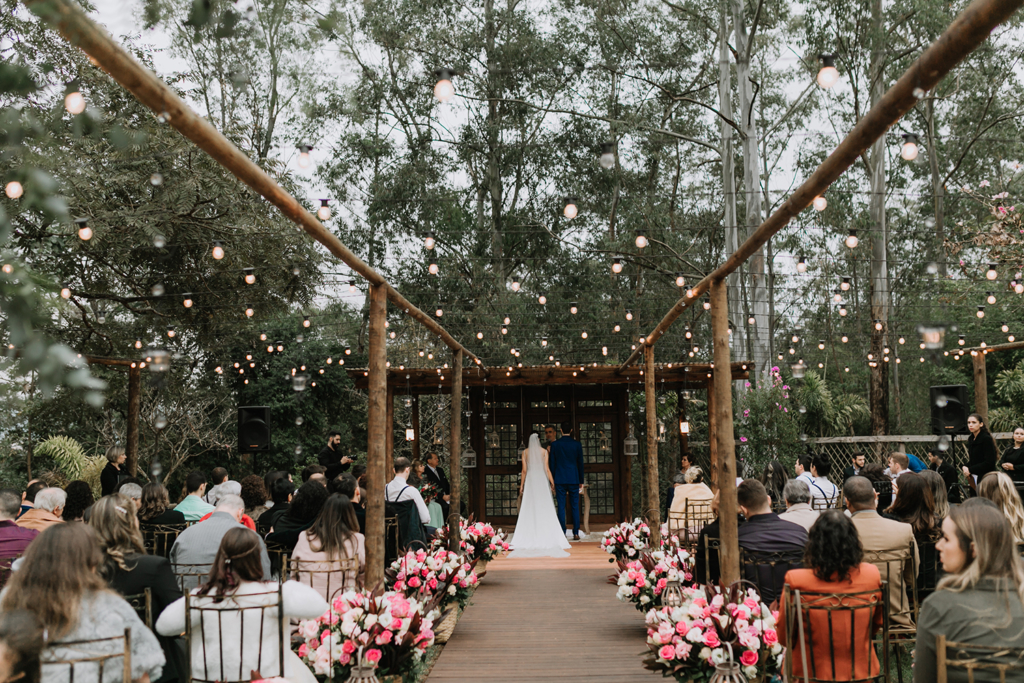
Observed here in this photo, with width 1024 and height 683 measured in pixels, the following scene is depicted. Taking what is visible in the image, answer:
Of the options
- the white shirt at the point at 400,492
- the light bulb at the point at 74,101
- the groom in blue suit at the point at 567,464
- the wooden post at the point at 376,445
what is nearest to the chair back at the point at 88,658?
the light bulb at the point at 74,101

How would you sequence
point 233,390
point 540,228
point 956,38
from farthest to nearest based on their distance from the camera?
point 540,228
point 233,390
point 956,38

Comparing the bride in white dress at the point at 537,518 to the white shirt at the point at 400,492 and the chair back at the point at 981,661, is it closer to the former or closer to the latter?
the white shirt at the point at 400,492

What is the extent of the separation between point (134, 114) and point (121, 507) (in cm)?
691

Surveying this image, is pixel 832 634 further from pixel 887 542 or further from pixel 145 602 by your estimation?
pixel 145 602

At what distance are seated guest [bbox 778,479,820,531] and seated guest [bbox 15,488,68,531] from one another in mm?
4566

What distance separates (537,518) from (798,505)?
18.5ft

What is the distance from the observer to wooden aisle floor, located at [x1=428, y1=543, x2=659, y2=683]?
4641 mm

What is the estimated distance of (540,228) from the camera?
61.9 ft

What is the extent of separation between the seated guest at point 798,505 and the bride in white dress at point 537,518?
512cm

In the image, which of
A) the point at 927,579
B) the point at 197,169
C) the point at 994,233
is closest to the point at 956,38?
the point at 927,579

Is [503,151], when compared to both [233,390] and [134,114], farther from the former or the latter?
[134,114]

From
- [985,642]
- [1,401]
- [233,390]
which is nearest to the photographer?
[1,401]

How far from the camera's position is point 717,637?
335 cm

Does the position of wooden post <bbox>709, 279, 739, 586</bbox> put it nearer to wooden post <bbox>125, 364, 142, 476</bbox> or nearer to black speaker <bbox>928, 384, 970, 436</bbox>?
black speaker <bbox>928, 384, 970, 436</bbox>
